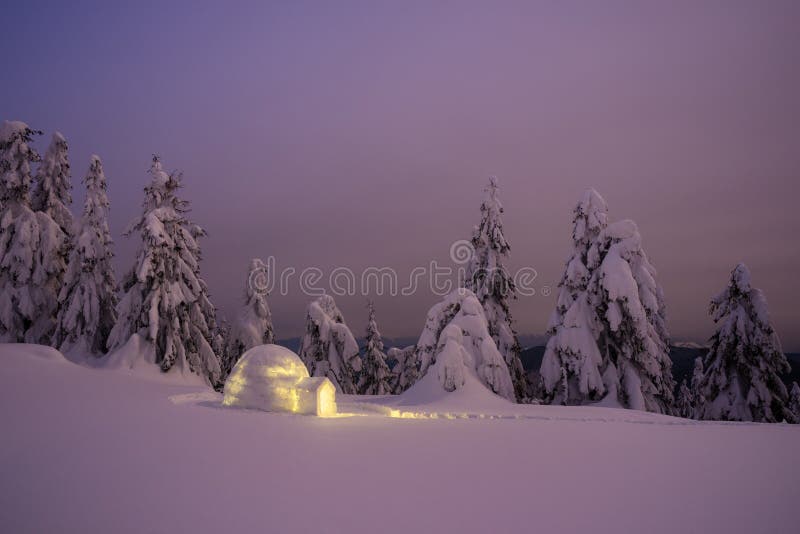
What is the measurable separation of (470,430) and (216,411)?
857 centimetres

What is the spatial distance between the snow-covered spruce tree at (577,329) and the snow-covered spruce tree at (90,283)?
86.1ft

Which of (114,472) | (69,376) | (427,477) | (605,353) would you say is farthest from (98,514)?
(605,353)

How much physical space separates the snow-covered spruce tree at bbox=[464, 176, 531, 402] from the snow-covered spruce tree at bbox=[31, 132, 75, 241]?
25.6m

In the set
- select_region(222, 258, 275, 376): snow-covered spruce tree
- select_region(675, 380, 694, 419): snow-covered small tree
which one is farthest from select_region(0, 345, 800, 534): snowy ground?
select_region(675, 380, 694, 419): snow-covered small tree

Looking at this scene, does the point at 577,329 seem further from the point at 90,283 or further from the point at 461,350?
the point at 90,283

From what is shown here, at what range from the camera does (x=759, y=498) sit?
789cm

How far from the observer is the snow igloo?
55.1 feet

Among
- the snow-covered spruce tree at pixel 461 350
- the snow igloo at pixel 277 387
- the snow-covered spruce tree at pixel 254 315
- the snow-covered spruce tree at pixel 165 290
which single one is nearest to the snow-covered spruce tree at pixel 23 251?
the snow-covered spruce tree at pixel 165 290

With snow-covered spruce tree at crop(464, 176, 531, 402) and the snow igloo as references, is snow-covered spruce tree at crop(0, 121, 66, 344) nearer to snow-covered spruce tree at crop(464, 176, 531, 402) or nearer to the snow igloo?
the snow igloo

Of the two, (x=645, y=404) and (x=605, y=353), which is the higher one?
(x=605, y=353)

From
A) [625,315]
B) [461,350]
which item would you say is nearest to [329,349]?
[461,350]

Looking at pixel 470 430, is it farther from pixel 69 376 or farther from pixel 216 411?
pixel 69 376

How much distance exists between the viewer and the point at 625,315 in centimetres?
2348

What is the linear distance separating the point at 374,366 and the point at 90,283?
21.1m
